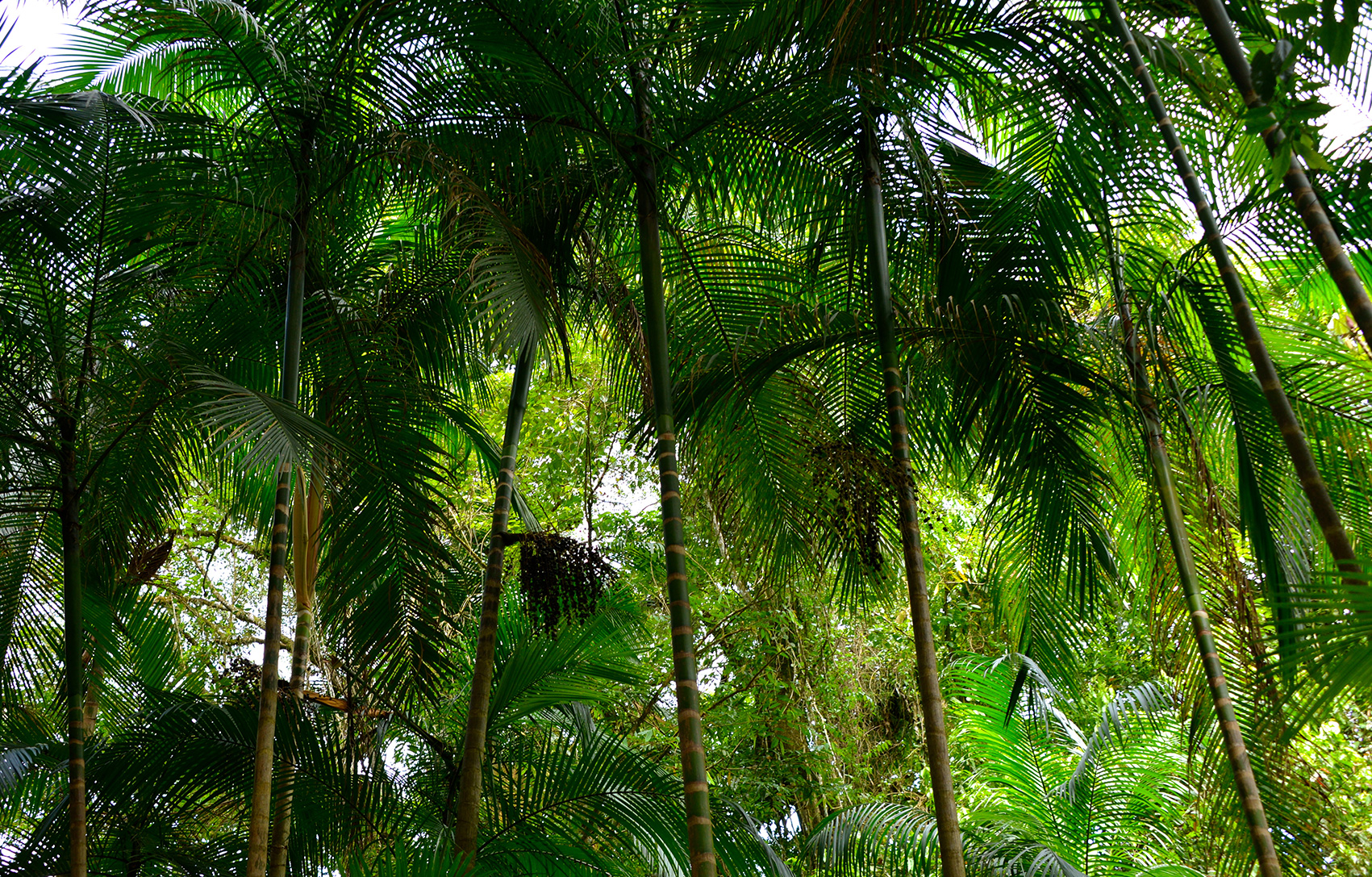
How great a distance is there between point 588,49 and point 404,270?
1962 mm

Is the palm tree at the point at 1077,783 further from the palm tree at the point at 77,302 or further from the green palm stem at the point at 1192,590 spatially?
the palm tree at the point at 77,302

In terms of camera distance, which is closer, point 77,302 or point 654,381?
point 654,381

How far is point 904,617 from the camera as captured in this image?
8.44 meters

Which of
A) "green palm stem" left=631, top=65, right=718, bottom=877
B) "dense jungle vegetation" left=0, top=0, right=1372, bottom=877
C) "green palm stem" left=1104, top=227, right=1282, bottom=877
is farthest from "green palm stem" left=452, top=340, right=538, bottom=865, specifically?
"green palm stem" left=1104, top=227, right=1282, bottom=877

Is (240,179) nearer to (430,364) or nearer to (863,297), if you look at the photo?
(430,364)

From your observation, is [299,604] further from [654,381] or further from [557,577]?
[654,381]

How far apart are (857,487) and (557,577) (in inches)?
44.3

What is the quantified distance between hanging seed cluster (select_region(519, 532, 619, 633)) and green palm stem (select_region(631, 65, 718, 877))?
0.71 m

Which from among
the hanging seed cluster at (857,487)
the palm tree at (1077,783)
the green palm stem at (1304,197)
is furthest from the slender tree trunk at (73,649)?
the green palm stem at (1304,197)

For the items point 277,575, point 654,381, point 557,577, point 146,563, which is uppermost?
point 146,563

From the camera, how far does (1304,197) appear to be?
5.84ft

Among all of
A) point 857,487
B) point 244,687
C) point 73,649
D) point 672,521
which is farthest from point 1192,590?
point 244,687

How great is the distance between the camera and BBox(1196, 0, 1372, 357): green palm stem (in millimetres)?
1609

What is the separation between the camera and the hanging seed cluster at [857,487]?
3.78 meters
